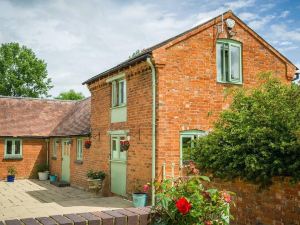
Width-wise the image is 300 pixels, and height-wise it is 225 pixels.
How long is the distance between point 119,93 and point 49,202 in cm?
546

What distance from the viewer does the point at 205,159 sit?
344 inches

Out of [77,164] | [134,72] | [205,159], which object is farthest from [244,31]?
[77,164]

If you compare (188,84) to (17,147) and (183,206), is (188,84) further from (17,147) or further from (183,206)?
(17,147)

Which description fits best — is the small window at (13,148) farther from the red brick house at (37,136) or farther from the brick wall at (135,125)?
the brick wall at (135,125)

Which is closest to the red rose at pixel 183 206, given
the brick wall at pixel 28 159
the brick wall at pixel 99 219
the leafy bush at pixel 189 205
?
the leafy bush at pixel 189 205

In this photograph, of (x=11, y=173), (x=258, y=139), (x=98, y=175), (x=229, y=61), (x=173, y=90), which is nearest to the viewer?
(x=258, y=139)

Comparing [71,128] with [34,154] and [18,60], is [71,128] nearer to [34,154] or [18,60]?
[34,154]

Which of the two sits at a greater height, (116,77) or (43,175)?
(116,77)

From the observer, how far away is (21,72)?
165ft

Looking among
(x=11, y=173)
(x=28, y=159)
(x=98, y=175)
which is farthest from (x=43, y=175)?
(x=98, y=175)

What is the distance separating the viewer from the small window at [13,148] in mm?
24141

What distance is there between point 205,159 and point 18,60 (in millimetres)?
47560

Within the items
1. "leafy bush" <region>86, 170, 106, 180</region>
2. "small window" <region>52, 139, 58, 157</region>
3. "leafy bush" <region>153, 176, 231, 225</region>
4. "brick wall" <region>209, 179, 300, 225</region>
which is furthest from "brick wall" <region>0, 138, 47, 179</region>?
"leafy bush" <region>153, 176, 231, 225</region>

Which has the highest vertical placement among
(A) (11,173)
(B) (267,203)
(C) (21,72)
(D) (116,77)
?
(C) (21,72)
